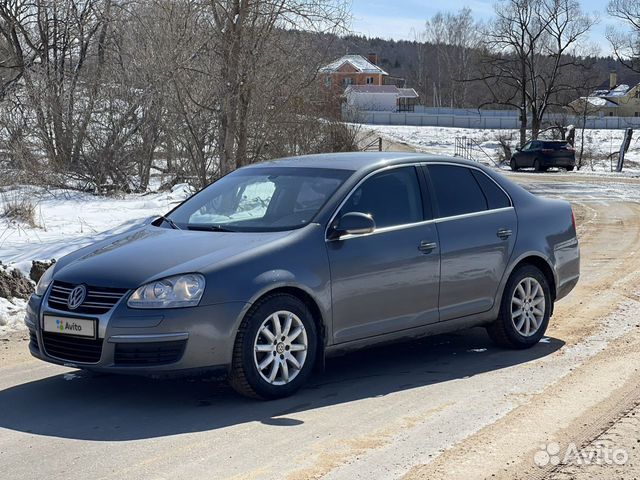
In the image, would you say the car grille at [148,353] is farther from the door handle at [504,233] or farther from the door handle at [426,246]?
the door handle at [504,233]

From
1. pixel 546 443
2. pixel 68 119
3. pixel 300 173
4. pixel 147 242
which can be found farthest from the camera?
pixel 68 119

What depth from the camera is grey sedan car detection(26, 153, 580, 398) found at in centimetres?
580

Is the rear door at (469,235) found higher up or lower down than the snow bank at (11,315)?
higher up

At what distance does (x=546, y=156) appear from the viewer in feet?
Answer: 139

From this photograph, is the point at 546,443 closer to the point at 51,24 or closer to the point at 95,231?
the point at 95,231

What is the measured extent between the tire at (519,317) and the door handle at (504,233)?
322 mm

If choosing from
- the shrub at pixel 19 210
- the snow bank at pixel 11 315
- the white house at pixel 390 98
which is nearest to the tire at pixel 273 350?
the snow bank at pixel 11 315

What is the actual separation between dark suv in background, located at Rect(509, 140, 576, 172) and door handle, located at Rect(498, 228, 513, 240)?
35.9 metres

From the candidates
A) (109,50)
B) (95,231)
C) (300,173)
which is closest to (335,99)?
(109,50)

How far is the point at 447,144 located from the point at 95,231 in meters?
56.1

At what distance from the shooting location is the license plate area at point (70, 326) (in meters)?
5.82

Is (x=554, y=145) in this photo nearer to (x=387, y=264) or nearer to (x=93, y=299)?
(x=387, y=264)

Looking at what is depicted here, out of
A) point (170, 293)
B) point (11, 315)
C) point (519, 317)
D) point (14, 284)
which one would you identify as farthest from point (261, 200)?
point (14, 284)

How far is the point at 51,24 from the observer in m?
24.8
